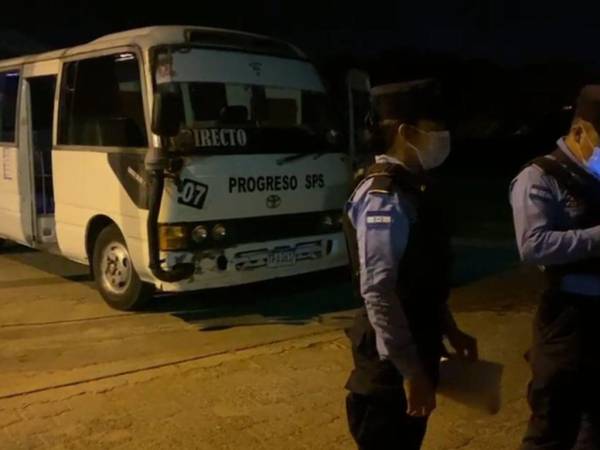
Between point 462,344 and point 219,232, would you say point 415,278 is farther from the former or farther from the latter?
point 219,232

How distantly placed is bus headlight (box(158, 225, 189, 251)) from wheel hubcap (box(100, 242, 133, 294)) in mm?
655

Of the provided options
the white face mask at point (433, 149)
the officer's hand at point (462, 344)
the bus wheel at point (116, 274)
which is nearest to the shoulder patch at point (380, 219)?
the white face mask at point (433, 149)

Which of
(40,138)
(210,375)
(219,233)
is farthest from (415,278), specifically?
(40,138)

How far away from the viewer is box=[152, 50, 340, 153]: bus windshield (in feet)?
20.8

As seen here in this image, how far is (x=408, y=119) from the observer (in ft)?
8.41

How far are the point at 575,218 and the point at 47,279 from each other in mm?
6403

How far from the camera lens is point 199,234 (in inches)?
245

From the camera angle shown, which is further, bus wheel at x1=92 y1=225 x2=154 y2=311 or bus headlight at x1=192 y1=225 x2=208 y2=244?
bus wheel at x1=92 y1=225 x2=154 y2=311

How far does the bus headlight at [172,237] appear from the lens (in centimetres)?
608

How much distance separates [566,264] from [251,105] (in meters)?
4.26

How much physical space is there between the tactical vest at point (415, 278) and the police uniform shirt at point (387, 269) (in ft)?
0.10

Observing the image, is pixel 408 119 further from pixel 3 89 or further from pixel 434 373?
pixel 3 89

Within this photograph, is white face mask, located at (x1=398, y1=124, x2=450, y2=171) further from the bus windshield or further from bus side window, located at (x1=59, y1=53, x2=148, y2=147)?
bus side window, located at (x1=59, y1=53, x2=148, y2=147)

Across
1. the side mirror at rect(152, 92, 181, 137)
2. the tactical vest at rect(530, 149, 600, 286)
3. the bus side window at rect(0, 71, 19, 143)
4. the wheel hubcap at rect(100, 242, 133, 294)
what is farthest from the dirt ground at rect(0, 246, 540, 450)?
the bus side window at rect(0, 71, 19, 143)
